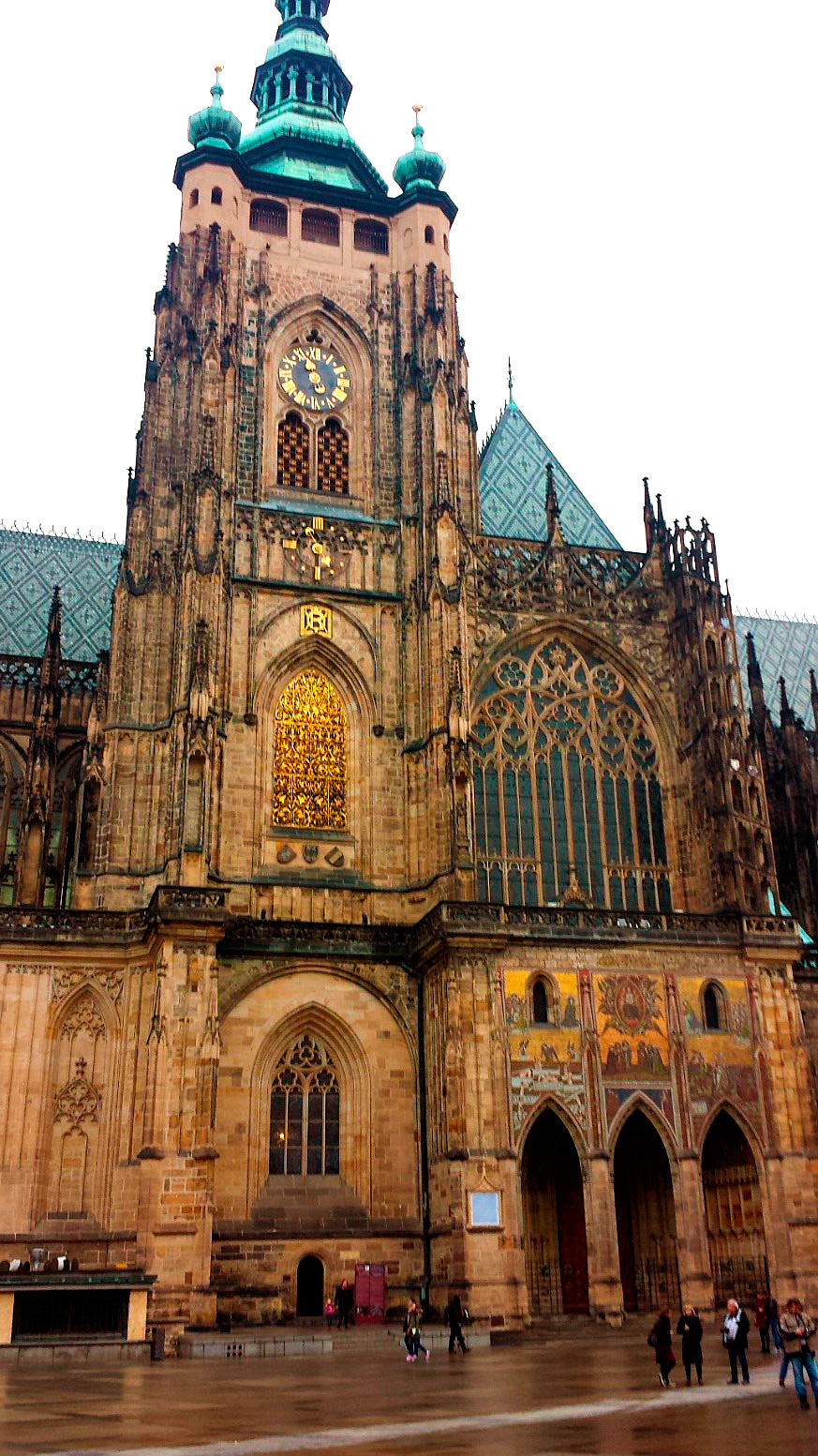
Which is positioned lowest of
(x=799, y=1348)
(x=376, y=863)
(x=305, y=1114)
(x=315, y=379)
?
(x=799, y=1348)

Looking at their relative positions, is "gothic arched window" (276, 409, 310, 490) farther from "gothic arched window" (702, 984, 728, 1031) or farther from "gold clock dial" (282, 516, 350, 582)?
"gothic arched window" (702, 984, 728, 1031)

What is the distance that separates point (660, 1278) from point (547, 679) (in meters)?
14.9

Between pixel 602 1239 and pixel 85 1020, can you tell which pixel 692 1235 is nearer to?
pixel 602 1239

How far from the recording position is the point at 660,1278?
2997 centimetres

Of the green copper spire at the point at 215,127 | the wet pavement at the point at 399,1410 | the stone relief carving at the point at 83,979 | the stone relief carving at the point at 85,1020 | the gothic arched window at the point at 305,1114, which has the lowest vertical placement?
the wet pavement at the point at 399,1410

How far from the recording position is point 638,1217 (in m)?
31.2

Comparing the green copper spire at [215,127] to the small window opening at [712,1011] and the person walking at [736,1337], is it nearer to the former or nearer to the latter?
the small window opening at [712,1011]

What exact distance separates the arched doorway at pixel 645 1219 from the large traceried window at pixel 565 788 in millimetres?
5573

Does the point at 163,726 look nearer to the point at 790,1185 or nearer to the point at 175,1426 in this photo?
the point at 790,1185

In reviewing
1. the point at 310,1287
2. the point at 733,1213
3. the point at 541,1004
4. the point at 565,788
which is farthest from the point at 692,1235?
the point at 565,788

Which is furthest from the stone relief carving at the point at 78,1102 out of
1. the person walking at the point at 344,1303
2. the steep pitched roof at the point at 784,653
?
the steep pitched roof at the point at 784,653

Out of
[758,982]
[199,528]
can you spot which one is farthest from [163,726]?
[758,982]

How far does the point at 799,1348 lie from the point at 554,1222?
55.6ft

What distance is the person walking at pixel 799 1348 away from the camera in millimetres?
14227
